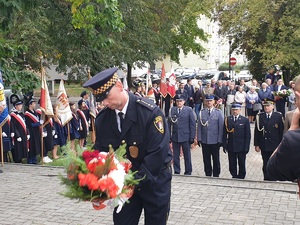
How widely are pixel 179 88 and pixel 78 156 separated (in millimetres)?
19930

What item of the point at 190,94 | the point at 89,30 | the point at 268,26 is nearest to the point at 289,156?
the point at 89,30

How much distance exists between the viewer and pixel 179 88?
78.9 ft

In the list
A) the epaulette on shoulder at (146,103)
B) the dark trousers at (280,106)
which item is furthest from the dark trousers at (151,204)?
the dark trousers at (280,106)

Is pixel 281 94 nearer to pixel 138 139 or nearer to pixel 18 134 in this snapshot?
pixel 18 134

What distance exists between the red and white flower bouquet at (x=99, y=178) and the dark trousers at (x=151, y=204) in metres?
0.42

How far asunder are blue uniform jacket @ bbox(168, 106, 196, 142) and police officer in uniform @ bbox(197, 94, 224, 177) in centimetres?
28

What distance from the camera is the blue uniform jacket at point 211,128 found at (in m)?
10.8

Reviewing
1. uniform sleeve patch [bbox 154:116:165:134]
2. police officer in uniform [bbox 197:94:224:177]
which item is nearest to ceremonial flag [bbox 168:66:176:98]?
police officer in uniform [bbox 197:94:224:177]

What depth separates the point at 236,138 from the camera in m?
10.5

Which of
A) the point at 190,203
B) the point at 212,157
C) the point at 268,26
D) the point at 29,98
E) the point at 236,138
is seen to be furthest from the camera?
the point at 268,26

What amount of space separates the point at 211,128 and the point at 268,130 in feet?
4.12

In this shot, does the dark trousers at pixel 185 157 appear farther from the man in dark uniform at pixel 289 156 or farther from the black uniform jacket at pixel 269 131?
the man in dark uniform at pixel 289 156

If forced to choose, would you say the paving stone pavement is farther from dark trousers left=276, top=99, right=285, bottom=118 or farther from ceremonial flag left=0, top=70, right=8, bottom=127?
dark trousers left=276, top=99, right=285, bottom=118

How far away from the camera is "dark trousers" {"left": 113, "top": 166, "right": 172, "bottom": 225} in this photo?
184 inches
